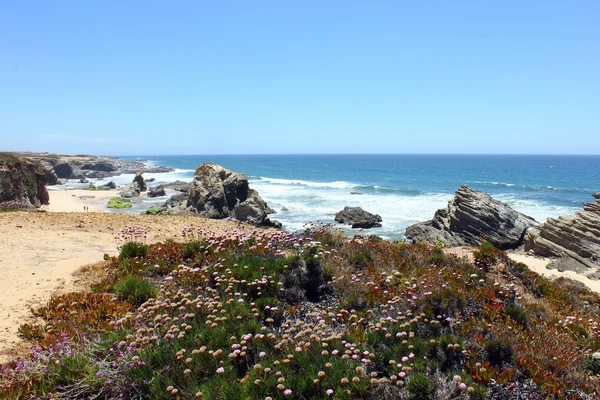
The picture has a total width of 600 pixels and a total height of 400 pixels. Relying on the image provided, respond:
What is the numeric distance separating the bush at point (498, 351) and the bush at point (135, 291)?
5809 millimetres

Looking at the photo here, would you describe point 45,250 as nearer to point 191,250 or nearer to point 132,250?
point 132,250

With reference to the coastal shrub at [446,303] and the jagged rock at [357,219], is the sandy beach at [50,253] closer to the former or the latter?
the coastal shrub at [446,303]

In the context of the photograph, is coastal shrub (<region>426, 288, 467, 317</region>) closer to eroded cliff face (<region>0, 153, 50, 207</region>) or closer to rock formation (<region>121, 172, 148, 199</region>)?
eroded cliff face (<region>0, 153, 50, 207</region>)

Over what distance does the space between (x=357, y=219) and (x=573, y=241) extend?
16.3 metres

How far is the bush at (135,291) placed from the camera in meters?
7.59

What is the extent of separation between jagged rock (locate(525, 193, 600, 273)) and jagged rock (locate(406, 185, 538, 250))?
2.22 m

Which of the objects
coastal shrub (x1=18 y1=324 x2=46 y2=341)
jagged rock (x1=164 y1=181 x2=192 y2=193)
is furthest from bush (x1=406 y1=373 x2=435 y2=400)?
jagged rock (x1=164 y1=181 x2=192 y2=193)

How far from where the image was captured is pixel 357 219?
3469 cm

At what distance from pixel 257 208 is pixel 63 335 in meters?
24.4

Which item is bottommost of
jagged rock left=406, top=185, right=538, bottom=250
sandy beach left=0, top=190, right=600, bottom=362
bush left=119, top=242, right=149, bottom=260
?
jagged rock left=406, top=185, right=538, bottom=250

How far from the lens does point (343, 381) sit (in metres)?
4.09

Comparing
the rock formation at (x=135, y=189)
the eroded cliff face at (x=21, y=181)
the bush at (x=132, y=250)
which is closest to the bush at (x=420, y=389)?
the bush at (x=132, y=250)

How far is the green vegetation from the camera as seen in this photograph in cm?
454

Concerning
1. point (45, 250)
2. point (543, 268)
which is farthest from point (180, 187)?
point (543, 268)
